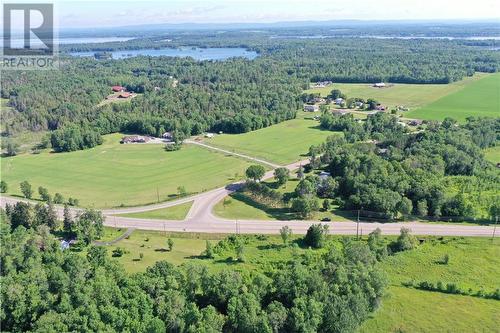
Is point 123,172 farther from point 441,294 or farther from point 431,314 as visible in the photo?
point 431,314

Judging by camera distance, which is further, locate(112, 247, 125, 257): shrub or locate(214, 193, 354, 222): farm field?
locate(214, 193, 354, 222): farm field

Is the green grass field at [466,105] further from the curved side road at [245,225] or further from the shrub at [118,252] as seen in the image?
the shrub at [118,252]

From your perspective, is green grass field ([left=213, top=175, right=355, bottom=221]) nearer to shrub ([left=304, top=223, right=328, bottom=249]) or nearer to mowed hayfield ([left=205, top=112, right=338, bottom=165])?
shrub ([left=304, top=223, right=328, bottom=249])

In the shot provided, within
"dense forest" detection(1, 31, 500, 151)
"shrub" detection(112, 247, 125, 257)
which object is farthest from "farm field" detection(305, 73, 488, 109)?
"shrub" detection(112, 247, 125, 257)

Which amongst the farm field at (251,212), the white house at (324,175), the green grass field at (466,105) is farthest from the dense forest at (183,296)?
the green grass field at (466,105)

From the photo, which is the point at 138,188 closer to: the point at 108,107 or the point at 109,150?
the point at 109,150

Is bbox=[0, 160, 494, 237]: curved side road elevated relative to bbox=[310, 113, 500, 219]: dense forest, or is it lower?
lower
